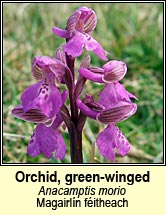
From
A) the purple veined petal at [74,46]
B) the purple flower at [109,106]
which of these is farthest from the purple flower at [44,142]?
the purple veined petal at [74,46]

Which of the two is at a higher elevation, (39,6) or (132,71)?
(39,6)

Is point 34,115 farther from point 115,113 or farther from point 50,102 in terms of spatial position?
point 115,113

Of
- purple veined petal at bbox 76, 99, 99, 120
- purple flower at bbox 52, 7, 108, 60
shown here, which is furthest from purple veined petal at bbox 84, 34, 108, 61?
purple veined petal at bbox 76, 99, 99, 120

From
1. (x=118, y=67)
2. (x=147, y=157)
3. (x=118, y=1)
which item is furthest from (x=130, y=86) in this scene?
(x=118, y=1)

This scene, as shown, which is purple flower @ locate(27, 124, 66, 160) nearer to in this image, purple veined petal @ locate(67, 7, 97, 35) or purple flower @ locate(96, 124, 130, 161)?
purple flower @ locate(96, 124, 130, 161)

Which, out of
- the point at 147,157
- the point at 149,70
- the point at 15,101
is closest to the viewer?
the point at 147,157

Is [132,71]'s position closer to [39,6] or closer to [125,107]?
[39,6]
